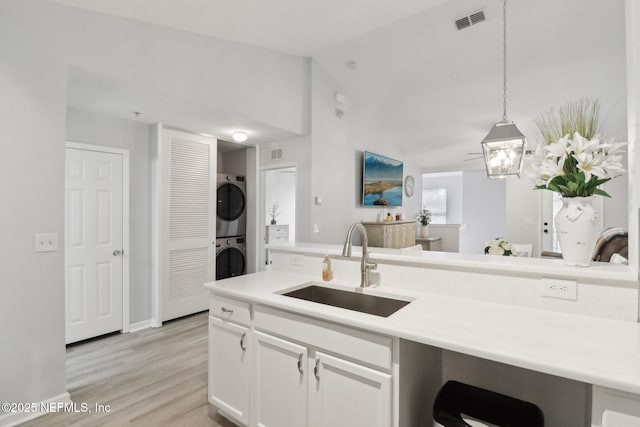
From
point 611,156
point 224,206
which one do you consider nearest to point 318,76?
point 224,206

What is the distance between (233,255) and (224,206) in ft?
2.44

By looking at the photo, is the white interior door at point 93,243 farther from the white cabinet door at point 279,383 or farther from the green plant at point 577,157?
the green plant at point 577,157

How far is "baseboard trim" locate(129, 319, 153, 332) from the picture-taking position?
3.48 metres

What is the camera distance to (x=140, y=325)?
3551 millimetres

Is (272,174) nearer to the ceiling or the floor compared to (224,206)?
nearer to the ceiling

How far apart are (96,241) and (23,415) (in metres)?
1.66

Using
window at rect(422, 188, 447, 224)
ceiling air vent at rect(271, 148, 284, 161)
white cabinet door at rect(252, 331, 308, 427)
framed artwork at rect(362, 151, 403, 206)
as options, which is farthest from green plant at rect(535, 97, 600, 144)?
window at rect(422, 188, 447, 224)

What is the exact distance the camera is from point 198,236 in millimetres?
4035

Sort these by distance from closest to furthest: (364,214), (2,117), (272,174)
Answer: (2,117)
(364,214)
(272,174)

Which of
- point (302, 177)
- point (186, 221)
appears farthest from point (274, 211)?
point (186, 221)

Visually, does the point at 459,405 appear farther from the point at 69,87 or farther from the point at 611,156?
the point at 69,87

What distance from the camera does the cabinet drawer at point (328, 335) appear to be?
129cm

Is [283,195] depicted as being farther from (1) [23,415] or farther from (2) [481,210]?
(2) [481,210]

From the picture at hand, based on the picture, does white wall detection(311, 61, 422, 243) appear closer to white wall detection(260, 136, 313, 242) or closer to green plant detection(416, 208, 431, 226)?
white wall detection(260, 136, 313, 242)
